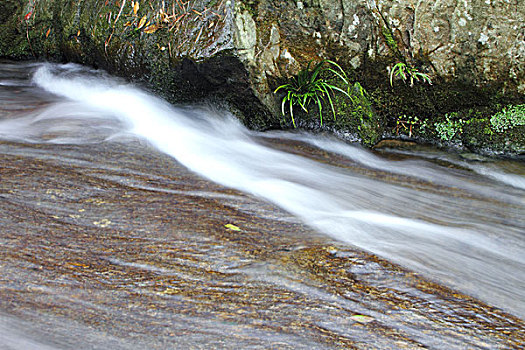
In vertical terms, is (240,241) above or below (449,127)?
below

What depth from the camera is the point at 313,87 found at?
4.78 meters

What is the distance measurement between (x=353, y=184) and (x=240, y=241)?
5.71 ft

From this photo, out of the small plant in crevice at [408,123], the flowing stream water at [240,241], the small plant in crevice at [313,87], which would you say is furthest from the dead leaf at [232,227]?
the small plant in crevice at [408,123]

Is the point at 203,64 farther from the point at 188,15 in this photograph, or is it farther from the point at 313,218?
the point at 313,218

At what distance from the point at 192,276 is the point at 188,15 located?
3503mm

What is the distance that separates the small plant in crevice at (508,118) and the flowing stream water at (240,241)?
38 cm

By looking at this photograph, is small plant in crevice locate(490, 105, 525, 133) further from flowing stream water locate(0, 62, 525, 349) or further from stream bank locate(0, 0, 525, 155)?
flowing stream water locate(0, 62, 525, 349)

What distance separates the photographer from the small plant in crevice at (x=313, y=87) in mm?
4766

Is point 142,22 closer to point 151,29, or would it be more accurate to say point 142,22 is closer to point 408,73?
point 151,29

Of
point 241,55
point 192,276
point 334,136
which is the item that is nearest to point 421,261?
point 192,276

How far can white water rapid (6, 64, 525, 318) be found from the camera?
2.62 metres

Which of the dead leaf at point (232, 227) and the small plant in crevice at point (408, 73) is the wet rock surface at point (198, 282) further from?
the small plant in crevice at point (408, 73)

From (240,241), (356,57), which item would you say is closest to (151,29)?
(356,57)

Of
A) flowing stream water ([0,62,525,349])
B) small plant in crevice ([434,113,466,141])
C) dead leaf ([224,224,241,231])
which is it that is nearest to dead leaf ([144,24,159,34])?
flowing stream water ([0,62,525,349])
